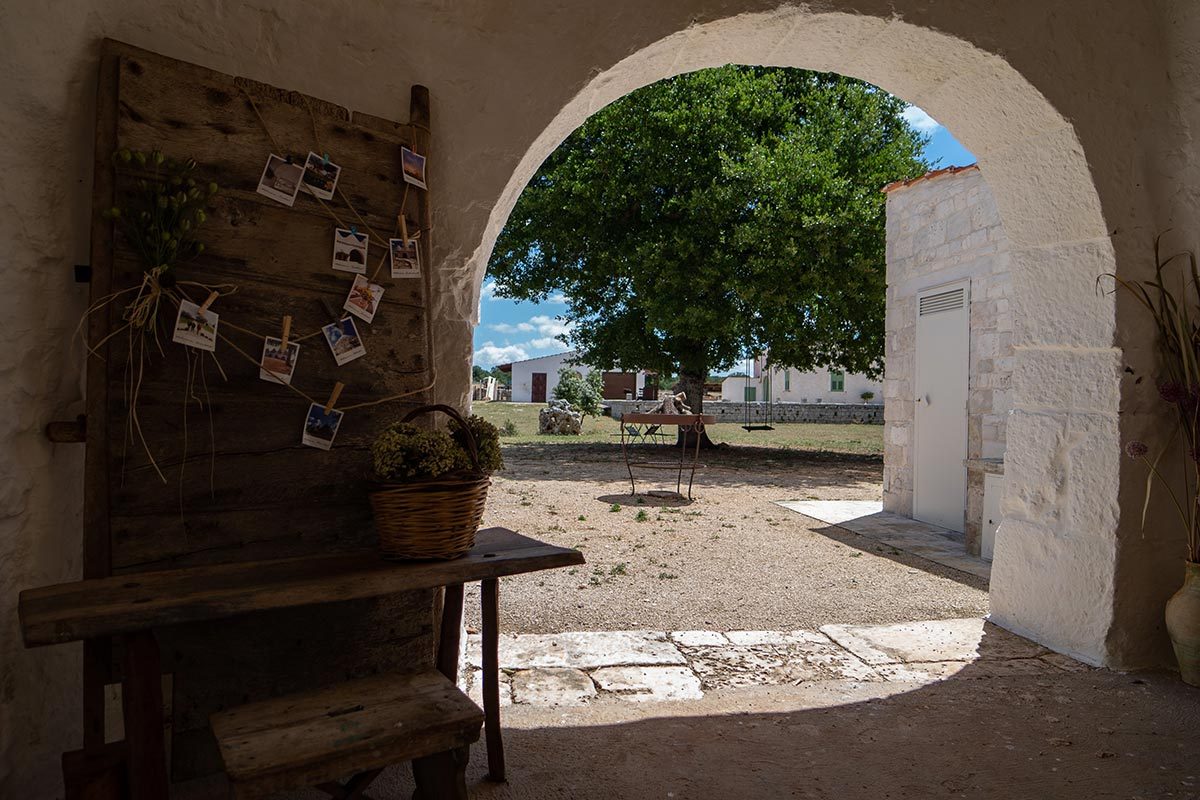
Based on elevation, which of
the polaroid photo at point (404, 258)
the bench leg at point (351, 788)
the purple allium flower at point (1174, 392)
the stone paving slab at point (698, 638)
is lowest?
the stone paving slab at point (698, 638)

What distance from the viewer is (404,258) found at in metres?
2.13

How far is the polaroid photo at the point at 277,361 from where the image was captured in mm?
1913

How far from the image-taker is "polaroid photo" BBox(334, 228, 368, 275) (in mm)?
2021

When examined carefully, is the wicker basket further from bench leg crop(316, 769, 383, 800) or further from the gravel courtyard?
the gravel courtyard

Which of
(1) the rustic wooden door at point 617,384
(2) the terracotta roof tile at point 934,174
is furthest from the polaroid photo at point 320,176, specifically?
(1) the rustic wooden door at point 617,384

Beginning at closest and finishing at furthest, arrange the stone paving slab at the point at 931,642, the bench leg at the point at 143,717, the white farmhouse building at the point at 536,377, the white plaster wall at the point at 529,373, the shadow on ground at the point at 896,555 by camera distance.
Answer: the bench leg at the point at 143,717 < the stone paving slab at the point at 931,642 < the shadow on ground at the point at 896,555 < the white farmhouse building at the point at 536,377 < the white plaster wall at the point at 529,373

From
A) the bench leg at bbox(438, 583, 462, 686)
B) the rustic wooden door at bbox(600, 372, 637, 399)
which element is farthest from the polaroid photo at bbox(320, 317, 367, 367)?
the rustic wooden door at bbox(600, 372, 637, 399)

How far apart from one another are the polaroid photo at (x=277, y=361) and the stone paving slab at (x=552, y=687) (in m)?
1.37

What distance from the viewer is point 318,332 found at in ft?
A: 6.55

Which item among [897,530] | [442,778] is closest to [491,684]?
[442,778]

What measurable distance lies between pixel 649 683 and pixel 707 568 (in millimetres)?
2001

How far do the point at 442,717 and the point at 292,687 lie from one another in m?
0.63

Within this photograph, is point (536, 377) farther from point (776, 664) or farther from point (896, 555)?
point (776, 664)

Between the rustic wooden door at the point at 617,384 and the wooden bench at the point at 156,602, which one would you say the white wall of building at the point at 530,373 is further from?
the wooden bench at the point at 156,602
